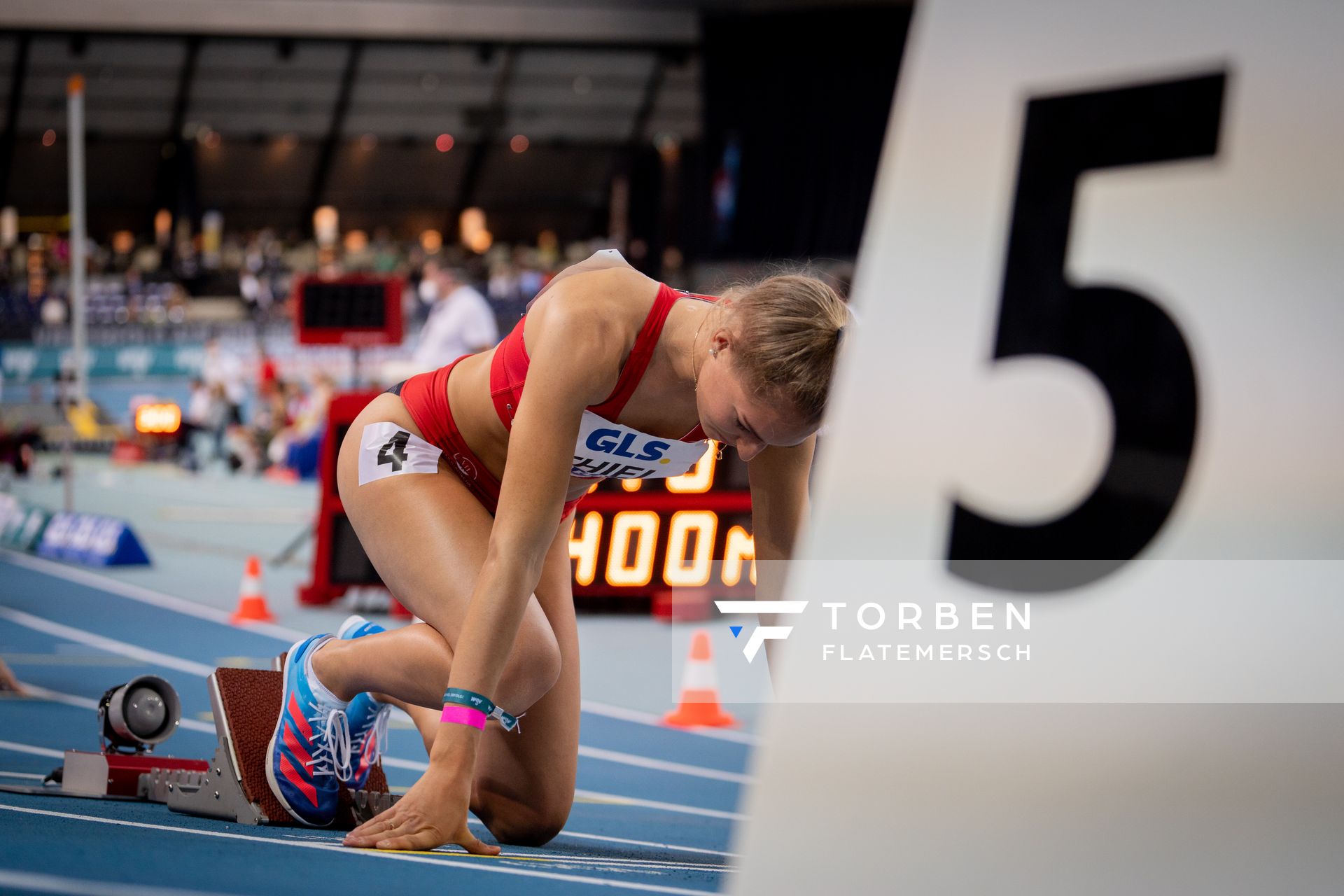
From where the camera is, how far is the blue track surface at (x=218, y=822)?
1860 mm

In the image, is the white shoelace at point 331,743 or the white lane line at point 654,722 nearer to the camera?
the white shoelace at point 331,743

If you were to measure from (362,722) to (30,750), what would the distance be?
1.78 metres

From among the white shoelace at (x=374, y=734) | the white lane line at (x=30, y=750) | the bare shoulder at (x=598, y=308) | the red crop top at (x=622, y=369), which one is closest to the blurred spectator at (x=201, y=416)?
the white lane line at (x=30, y=750)

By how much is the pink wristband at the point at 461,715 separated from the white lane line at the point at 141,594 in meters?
4.44

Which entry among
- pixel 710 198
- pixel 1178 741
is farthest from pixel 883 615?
pixel 710 198

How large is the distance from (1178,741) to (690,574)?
4.90 meters

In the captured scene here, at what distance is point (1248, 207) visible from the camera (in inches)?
89.1

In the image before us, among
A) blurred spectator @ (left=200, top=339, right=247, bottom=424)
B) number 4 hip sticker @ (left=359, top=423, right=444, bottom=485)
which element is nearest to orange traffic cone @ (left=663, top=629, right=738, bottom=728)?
number 4 hip sticker @ (left=359, top=423, right=444, bottom=485)

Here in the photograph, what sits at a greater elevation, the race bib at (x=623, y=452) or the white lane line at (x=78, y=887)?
the race bib at (x=623, y=452)

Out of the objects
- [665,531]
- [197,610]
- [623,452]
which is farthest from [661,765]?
[197,610]

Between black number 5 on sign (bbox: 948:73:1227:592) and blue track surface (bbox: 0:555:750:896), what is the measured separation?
0.79m

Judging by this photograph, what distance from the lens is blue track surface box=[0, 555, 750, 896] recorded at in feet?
6.10

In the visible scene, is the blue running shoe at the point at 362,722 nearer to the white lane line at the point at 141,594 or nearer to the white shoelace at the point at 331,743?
the white shoelace at the point at 331,743

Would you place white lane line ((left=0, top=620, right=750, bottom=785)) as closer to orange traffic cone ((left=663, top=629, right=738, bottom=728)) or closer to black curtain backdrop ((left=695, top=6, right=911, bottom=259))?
orange traffic cone ((left=663, top=629, right=738, bottom=728))
